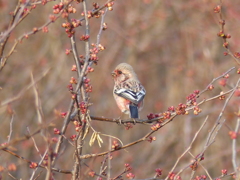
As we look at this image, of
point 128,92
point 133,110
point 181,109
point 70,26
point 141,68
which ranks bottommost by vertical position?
point 181,109

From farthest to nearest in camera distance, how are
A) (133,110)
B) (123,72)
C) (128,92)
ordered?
(123,72)
(128,92)
(133,110)

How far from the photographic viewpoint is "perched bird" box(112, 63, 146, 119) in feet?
21.7

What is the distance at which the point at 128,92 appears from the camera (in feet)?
22.5

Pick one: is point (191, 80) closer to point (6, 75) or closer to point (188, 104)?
point (6, 75)

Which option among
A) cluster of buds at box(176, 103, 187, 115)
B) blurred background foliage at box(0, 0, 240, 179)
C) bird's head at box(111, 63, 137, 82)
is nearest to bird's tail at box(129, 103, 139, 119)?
bird's head at box(111, 63, 137, 82)

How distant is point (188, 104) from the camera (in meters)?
4.33

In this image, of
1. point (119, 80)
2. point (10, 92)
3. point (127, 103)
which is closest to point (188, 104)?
point (127, 103)

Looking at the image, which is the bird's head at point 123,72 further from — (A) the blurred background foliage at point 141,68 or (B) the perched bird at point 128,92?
(A) the blurred background foliage at point 141,68

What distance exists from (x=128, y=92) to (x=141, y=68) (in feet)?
19.1

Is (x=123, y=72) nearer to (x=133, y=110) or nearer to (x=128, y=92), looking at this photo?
(x=128, y=92)

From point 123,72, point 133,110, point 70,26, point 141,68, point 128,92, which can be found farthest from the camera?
point 141,68

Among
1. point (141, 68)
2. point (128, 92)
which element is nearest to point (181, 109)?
point (128, 92)

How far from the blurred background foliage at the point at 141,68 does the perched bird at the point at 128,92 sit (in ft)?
10.2

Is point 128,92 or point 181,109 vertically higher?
point 128,92
